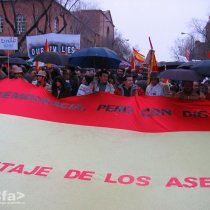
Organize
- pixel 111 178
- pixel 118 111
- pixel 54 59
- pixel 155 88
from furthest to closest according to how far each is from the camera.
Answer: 1. pixel 54 59
2. pixel 155 88
3. pixel 118 111
4. pixel 111 178

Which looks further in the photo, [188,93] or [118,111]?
[188,93]

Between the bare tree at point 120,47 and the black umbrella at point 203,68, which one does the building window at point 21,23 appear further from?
the black umbrella at point 203,68

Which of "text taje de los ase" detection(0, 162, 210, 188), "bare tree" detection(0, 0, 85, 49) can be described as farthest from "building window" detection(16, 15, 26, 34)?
"text taje de los ase" detection(0, 162, 210, 188)

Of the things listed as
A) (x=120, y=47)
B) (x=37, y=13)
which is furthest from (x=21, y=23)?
(x=120, y=47)

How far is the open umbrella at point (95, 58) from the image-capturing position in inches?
289

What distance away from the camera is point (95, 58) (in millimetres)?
7930

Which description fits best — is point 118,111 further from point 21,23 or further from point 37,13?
point 21,23

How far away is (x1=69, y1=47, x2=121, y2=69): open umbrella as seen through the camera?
24.1ft

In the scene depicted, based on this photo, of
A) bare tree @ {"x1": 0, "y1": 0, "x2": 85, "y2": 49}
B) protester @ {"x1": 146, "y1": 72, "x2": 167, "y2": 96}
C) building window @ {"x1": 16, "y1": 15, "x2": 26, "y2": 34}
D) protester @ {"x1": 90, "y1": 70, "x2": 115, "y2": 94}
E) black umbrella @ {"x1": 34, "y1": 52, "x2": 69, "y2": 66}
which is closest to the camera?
protester @ {"x1": 90, "y1": 70, "x2": 115, "y2": 94}

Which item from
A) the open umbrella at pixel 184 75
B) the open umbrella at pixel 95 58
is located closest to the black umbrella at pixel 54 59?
the open umbrella at pixel 95 58

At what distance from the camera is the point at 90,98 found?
6.34 metres

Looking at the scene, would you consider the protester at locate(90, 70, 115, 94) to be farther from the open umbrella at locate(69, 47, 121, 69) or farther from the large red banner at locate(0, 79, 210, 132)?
the large red banner at locate(0, 79, 210, 132)

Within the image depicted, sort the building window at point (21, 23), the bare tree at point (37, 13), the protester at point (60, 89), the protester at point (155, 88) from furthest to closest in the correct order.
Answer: the building window at point (21, 23), the bare tree at point (37, 13), the protester at point (155, 88), the protester at point (60, 89)

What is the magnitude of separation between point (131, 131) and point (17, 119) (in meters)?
1.98
